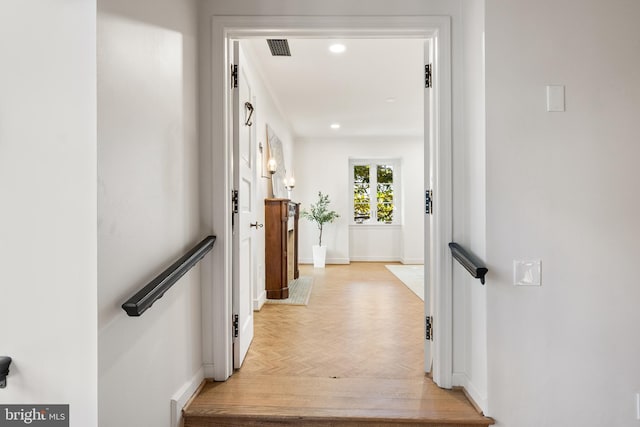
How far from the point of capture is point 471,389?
73.5 inches

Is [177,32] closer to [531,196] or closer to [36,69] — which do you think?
[36,69]

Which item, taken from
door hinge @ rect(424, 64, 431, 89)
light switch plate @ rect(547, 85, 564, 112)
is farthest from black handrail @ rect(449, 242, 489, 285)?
door hinge @ rect(424, 64, 431, 89)

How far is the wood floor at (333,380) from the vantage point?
1.69m

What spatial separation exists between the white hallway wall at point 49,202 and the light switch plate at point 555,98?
6.32 ft

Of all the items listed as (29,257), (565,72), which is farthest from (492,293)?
(29,257)

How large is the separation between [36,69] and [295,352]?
219 cm

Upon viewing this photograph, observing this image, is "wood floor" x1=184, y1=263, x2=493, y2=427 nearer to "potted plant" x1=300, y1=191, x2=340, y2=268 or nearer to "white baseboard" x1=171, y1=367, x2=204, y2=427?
"white baseboard" x1=171, y1=367, x2=204, y2=427

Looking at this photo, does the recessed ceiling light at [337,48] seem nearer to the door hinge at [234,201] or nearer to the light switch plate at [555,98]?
the door hinge at [234,201]

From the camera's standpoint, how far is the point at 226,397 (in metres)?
1.84

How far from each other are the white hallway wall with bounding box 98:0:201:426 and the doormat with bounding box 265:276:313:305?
2.24 metres

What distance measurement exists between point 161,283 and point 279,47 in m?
2.71

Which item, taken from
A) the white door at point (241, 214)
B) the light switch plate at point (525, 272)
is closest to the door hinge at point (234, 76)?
the white door at point (241, 214)

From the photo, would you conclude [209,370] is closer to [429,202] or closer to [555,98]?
[429,202]

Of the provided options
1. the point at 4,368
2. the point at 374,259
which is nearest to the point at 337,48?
the point at 4,368
